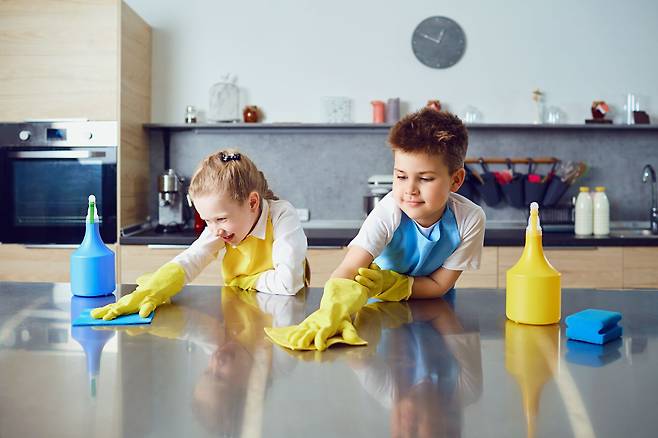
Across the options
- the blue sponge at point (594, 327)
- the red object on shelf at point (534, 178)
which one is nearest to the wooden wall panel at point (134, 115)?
the red object on shelf at point (534, 178)

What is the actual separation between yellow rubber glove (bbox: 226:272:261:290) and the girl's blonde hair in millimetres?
184

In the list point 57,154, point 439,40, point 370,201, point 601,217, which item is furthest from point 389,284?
point 439,40

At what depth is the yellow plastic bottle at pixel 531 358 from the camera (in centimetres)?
85

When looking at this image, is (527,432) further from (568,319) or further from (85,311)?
(85,311)

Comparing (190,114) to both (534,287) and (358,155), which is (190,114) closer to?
(358,155)

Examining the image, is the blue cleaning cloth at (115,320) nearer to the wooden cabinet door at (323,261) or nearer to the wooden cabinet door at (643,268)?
the wooden cabinet door at (323,261)

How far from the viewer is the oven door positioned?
10.8ft

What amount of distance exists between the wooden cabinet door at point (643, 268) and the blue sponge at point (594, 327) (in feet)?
6.98

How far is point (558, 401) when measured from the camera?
85 cm

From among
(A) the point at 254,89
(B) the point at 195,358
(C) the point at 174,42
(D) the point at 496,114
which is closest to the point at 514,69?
(D) the point at 496,114

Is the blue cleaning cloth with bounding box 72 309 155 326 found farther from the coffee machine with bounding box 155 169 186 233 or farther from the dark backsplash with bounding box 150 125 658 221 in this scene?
the dark backsplash with bounding box 150 125 658 221

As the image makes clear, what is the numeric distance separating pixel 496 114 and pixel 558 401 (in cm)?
301

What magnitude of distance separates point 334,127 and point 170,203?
924 mm

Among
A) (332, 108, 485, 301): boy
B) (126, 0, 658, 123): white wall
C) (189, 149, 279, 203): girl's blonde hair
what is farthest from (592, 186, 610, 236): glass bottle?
(189, 149, 279, 203): girl's blonde hair
